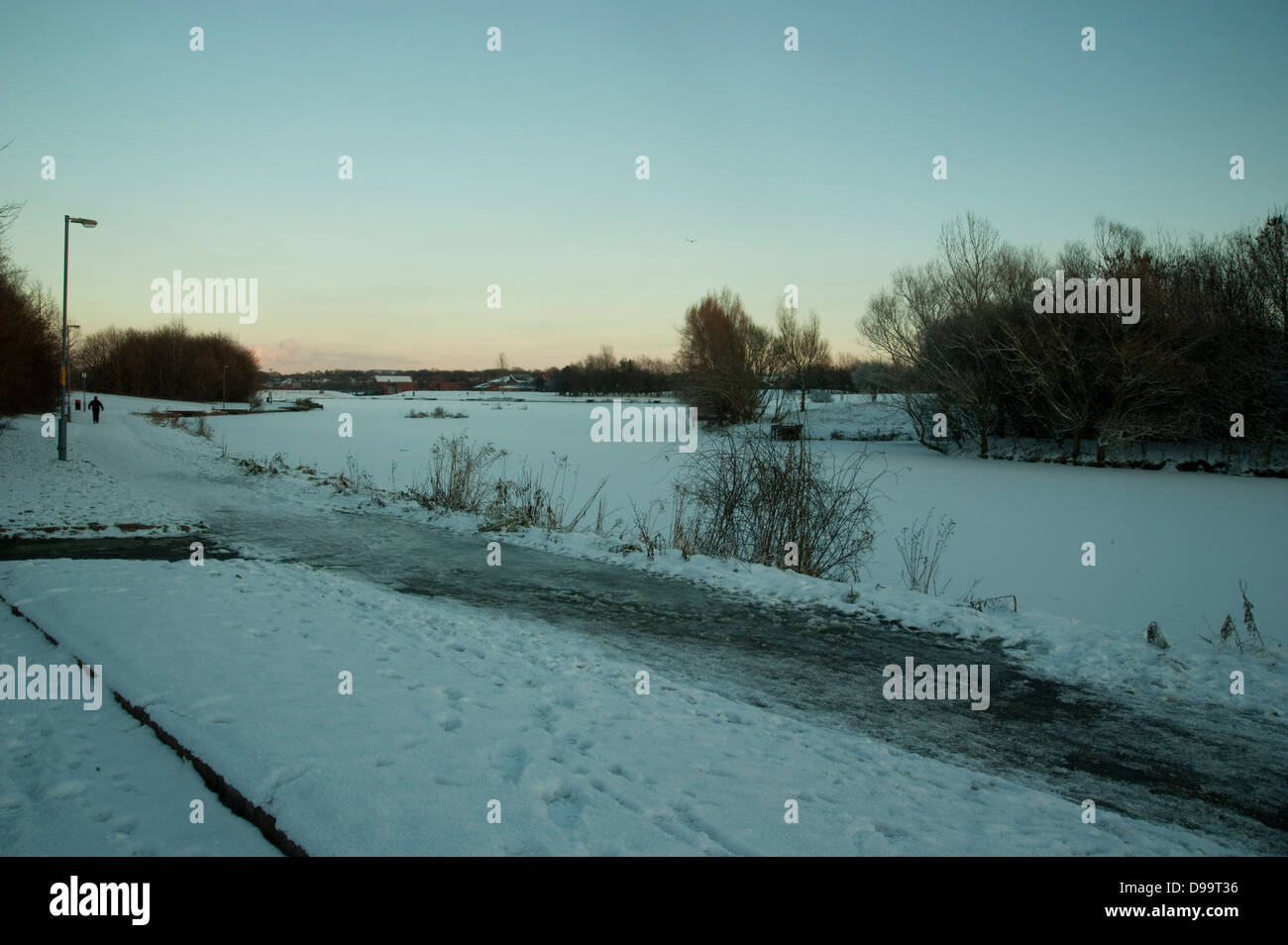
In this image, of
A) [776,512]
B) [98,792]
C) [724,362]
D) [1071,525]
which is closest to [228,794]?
[98,792]

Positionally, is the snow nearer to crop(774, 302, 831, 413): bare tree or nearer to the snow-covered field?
the snow-covered field

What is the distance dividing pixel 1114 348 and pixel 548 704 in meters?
32.9

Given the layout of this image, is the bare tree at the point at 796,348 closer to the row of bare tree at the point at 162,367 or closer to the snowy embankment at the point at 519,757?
the snowy embankment at the point at 519,757

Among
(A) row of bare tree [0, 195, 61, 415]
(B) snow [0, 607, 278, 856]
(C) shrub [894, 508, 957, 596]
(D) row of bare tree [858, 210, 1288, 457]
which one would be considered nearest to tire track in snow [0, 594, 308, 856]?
(B) snow [0, 607, 278, 856]

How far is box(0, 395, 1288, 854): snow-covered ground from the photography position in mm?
3459

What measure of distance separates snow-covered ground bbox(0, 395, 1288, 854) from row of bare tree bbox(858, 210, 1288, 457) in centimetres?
2113

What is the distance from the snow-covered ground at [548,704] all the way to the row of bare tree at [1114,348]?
21133 mm

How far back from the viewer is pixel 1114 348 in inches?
1201

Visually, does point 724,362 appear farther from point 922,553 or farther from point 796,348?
point 922,553

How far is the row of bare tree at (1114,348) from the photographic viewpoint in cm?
2916

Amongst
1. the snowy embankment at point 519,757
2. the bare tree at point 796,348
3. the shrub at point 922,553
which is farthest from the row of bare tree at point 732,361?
the snowy embankment at point 519,757
